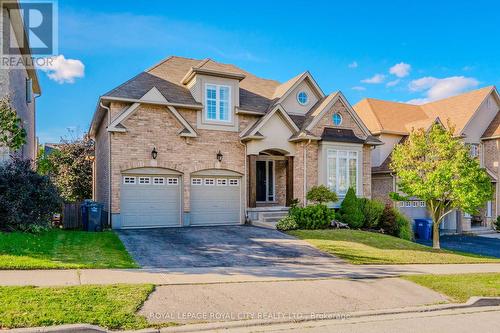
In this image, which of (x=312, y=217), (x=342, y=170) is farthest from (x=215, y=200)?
(x=342, y=170)

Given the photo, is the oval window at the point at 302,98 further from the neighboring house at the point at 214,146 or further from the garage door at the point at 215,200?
the garage door at the point at 215,200

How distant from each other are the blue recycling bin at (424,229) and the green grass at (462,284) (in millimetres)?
11490

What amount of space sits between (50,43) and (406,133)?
67.4 ft

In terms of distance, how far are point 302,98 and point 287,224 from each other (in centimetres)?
768

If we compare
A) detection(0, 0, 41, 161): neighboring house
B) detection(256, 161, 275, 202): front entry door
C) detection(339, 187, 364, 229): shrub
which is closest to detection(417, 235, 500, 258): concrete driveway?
detection(339, 187, 364, 229): shrub

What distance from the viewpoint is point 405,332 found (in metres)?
6.35

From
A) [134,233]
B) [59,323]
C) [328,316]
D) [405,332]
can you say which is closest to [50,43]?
[134,233]

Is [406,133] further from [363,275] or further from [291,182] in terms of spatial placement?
[363,275]

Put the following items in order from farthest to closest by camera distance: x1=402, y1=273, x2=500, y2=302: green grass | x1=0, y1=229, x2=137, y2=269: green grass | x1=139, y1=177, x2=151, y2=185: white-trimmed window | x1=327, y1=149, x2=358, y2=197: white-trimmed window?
x1=327, y1=149, x2=358, y2=197: white-trimmed window → x1=139, y1=177, x2=151, y2=185: white-trimmed window → x1=0, y1=229, x2=137, y2=269: green grass → x1=402, y1=273, x2=500, y2=302: green grass

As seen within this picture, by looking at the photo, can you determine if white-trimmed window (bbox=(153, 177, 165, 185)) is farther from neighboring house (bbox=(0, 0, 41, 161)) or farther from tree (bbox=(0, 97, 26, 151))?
tree (bbox=(0, 97, 26, 151))

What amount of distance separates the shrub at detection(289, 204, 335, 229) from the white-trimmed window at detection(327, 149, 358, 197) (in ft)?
7.30

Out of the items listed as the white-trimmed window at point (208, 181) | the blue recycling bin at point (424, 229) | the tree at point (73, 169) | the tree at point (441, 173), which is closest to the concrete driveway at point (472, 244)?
the blue recycling bin at point (424, 229)

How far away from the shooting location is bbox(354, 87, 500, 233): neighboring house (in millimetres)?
24328

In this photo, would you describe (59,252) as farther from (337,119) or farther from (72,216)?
(337,119)
